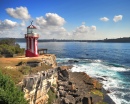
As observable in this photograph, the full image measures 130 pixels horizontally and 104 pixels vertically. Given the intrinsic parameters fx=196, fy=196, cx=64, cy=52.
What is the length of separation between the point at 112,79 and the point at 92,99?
17036 millimetres

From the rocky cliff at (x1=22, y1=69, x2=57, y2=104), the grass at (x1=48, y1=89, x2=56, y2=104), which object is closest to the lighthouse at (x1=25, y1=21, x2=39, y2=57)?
the rocky cliff at (x1=22, y1=69, x2=57, y2=104)

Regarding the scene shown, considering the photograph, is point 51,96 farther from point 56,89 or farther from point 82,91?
point 82,91

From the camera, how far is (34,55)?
34.6 metres

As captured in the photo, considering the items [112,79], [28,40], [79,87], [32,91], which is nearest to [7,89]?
[32,91]

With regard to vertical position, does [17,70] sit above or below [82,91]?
above

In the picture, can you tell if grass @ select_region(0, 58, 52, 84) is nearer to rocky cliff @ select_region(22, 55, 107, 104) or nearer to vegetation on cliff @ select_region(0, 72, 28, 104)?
rocky cliff @ select_region(22, 55, 107, 104)

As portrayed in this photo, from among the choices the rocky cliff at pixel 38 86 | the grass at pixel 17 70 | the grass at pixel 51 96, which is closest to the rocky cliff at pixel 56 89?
the rocky cliff at pixel 38 86

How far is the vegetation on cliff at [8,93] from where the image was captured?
17531 millimetres

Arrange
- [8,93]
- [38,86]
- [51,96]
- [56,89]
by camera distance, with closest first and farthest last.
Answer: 1. [8,93]
2. [38,86]
3. [51,96]
4. [56,89]

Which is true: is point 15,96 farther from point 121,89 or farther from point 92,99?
point 121,89

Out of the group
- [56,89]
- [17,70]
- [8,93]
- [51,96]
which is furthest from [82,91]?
[8,93]

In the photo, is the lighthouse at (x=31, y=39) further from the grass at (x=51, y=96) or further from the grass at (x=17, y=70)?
the grass at (x=51, y=96)

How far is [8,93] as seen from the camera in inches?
709

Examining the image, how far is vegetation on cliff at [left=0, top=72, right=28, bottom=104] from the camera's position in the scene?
17.5 metres
